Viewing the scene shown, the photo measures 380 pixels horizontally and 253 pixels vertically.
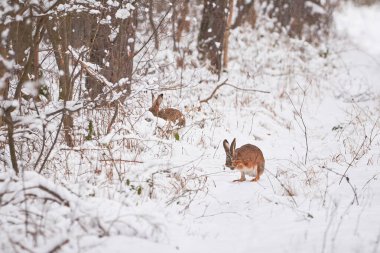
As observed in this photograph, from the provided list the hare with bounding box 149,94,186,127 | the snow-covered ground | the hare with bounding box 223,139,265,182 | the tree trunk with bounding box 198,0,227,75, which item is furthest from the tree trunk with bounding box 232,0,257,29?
the hare with bounding box 223,139,265,182

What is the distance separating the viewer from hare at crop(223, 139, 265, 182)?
5520 mm

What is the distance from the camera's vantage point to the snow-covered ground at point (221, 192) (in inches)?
134

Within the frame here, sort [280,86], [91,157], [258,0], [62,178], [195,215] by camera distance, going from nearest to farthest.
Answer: [195,215] → [62,178] → [91,157] → [280,86] → [258,0]

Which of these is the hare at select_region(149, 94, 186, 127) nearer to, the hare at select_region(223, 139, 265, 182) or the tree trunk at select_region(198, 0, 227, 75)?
the hare at select_region(223, 139, 265, 182)

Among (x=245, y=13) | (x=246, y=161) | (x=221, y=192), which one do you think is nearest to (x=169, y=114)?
(x=246, y=161)

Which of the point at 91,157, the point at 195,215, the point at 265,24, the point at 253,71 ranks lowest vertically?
the point at 195,215

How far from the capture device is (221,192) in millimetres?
5145

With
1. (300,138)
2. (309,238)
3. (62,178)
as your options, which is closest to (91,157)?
(62,178)

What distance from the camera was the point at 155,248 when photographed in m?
3.36

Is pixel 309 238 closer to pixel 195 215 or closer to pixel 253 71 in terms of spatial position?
pixel 195 215

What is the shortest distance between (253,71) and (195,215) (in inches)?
308

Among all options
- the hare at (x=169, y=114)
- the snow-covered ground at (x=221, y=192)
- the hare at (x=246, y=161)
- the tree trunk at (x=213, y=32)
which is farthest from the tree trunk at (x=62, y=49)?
the tree trunk at (x=213, y=32)

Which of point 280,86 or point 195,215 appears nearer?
point 195,215

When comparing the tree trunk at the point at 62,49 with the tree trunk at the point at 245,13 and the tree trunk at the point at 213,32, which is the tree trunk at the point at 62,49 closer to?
the tree trunk at the point at 213,32
